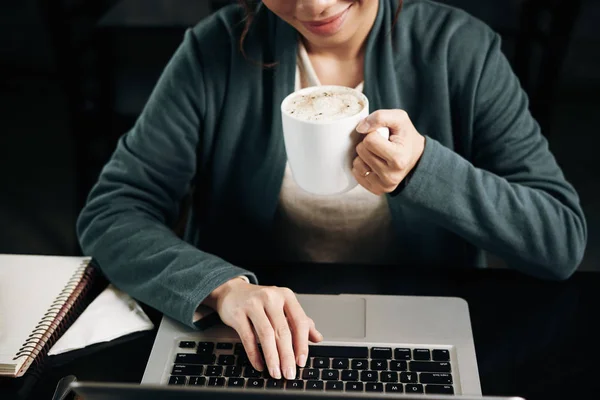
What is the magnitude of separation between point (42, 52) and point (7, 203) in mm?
718

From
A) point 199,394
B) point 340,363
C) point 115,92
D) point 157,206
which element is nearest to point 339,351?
point 340,363

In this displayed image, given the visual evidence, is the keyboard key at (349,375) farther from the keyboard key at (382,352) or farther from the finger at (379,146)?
the finger at (379,146)

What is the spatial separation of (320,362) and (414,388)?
119mm

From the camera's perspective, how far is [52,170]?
197 centimetres

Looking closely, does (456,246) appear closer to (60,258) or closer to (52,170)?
(60,258)

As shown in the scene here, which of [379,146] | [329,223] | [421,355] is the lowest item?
[329,223]

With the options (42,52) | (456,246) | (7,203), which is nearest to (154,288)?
(456,246)

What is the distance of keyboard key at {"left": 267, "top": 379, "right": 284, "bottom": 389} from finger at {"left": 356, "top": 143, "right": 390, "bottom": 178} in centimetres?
29

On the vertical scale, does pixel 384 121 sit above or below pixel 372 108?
above

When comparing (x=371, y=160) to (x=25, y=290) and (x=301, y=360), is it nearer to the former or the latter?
(x=301, y=360)

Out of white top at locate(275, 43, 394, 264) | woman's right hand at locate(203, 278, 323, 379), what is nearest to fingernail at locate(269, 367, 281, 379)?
woman's right hand at locate(203, 278, 323, 379)

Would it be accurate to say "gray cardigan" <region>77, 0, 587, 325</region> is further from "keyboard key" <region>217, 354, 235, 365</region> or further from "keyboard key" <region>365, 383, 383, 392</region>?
"keyboard key" <region>365, 383, 383, 392</region>

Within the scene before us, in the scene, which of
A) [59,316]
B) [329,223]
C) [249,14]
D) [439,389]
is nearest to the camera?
[439,389]

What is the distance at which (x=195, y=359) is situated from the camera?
869mm
